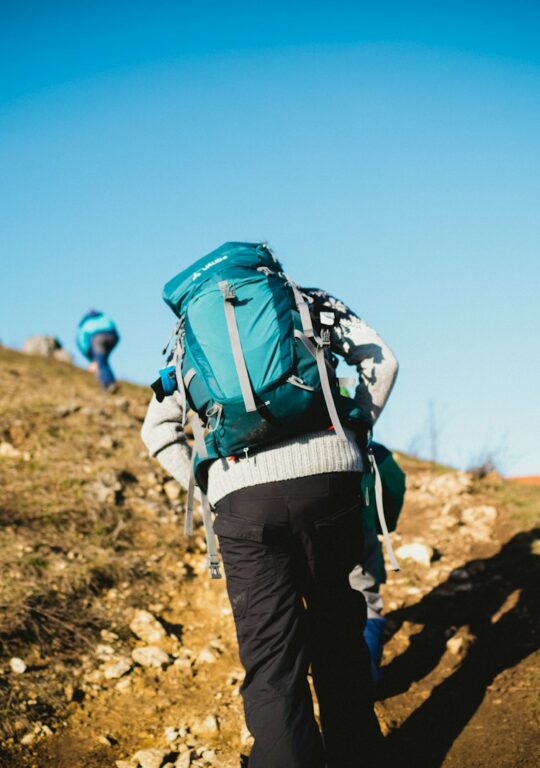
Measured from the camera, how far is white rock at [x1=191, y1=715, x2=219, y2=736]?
3.42 meters

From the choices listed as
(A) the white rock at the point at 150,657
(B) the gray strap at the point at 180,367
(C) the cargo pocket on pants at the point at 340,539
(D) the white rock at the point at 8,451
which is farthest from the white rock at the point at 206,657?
(D) the white rock at the point at 8,451

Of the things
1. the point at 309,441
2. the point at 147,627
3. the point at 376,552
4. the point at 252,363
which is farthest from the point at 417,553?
the point at 252,363

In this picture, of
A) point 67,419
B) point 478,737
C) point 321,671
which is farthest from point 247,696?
point 67,419

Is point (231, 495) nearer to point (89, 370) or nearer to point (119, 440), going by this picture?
point (119, 440)

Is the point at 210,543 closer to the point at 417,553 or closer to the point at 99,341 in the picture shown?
the point at 417,553

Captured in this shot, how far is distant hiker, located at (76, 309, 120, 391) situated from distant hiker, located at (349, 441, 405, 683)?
23.5 feet

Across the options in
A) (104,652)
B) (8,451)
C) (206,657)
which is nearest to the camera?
(104,652)

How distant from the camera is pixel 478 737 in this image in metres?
3.40

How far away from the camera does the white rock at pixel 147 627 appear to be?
4301 mm

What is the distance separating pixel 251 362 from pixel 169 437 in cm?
63

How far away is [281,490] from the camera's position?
94.0 inches

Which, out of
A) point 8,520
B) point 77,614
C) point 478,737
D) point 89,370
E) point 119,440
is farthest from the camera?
point 89,370

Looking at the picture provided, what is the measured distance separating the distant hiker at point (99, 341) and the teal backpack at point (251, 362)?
26.8 ft

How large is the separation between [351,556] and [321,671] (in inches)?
17.2
